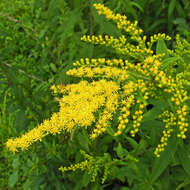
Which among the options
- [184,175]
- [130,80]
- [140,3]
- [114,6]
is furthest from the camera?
[140,3]

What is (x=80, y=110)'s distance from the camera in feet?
6.47

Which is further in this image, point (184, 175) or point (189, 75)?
point (184, 175)

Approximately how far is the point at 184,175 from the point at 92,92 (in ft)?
3.91

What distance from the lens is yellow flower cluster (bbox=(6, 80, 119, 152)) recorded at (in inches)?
77.7

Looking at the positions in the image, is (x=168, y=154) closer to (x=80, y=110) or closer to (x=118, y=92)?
(x=118, y=92)

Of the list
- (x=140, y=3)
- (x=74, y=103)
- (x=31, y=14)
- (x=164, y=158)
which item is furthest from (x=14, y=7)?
(x=164, y=158)

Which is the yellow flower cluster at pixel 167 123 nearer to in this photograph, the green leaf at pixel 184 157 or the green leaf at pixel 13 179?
the green leaf at pixel 184 157

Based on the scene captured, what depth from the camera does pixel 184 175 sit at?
2.51 metres

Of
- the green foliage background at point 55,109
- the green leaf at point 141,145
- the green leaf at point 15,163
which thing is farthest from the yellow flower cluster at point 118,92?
the green leaf at point 15,163

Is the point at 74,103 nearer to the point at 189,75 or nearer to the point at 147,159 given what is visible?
the point at 189,75

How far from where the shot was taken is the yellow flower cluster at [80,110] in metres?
1.97

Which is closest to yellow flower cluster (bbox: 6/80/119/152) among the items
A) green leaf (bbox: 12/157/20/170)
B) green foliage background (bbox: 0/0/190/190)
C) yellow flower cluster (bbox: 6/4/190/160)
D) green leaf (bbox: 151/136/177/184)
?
yellow flower cluster (bbox: 6/4/190/160)

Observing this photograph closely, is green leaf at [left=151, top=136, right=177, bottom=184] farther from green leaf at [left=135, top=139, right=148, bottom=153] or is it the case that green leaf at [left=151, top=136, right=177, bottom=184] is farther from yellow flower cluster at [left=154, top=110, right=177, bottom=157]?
green leaf at [left=135, top=139, right=148, bottom=153]

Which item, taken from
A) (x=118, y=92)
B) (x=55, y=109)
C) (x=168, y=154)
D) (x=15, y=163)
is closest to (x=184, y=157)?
(x=168, y=154)
